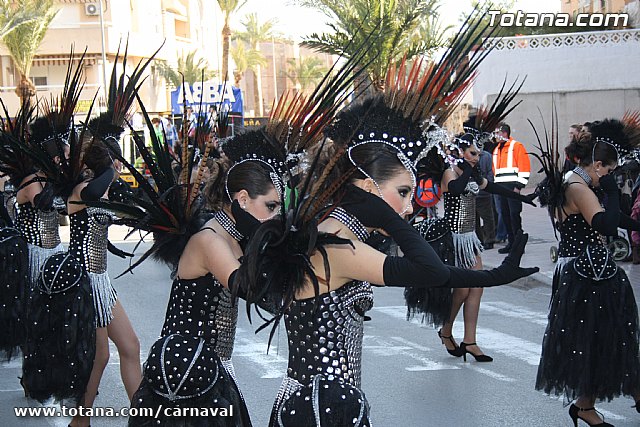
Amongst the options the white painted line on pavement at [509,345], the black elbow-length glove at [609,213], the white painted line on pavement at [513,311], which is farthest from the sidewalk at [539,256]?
the black elbow-length glove at [609,213]

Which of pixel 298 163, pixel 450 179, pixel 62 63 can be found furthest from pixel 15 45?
pixel 298 163

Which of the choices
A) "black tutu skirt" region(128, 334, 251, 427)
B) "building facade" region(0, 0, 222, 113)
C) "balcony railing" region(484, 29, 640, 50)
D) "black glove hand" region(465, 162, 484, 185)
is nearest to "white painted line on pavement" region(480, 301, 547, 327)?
"black glove hand" region(465, 162, 484, 185)

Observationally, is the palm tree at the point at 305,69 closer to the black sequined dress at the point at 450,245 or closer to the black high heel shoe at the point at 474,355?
the black sequined dress at the point at 450,245

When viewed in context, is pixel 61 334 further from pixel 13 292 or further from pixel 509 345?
pixel 509 345

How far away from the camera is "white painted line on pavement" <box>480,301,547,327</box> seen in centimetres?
959

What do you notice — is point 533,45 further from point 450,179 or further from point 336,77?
point 336,77

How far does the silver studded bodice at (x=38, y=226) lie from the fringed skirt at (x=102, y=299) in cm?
104

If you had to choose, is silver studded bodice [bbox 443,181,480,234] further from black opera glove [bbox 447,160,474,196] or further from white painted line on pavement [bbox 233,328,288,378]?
white painted line on pavement [bbox 233,328,288,378]

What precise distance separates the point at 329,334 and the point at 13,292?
4.88m

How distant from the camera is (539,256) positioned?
13.9m

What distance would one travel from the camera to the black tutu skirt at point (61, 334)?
18.9ft

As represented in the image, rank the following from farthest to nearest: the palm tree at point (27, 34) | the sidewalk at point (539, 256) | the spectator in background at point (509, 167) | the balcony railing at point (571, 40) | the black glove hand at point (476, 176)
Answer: the palm tree at point (27, 34), the balcony railing at point (571, 40), the spectator in background at point (509, 167), the sidewalk at point (539, 256), the black glove hand at point (476, 176)

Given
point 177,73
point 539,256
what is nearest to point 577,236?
point 539,256

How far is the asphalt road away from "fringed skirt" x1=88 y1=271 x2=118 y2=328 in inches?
31.7
